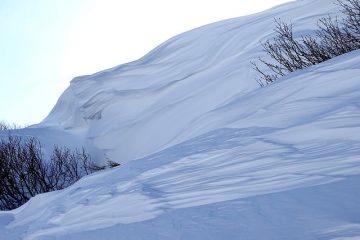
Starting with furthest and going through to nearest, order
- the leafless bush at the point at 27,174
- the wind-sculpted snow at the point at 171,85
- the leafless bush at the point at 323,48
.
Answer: the leafless bush at the point at 27,174 < the wind-sculpted snow at the point at 171,85 < the leafless bush at the point at 323,48

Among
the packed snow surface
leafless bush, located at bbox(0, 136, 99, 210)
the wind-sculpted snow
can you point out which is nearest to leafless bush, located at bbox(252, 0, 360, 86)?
the wind-sculpted snow

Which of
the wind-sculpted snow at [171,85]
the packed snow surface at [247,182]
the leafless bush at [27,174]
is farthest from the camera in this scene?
the leafless bush at [27,174]

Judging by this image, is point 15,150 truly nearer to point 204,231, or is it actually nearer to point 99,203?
point 99,203

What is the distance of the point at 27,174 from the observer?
11617mm

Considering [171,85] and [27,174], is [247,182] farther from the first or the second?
[171,85]

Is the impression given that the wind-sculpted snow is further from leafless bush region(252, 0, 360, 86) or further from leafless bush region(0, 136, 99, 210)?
leafless bush region(0, 136, 99, 210)

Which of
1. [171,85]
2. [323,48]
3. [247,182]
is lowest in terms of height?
[247,182]

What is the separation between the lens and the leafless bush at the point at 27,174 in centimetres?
1112

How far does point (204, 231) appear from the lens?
1.83 metres

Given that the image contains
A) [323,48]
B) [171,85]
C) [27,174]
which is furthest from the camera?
[171,85]

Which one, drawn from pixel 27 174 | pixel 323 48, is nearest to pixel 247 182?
pixel 323 48

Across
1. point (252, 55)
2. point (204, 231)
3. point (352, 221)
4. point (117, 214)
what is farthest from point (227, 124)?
point (252, 55)

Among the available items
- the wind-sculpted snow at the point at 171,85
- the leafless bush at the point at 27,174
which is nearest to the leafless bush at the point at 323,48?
the wind-sculpted snow at the point at 171,85

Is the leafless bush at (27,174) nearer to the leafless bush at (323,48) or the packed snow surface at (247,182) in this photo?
the leafless bush at (323,48)
